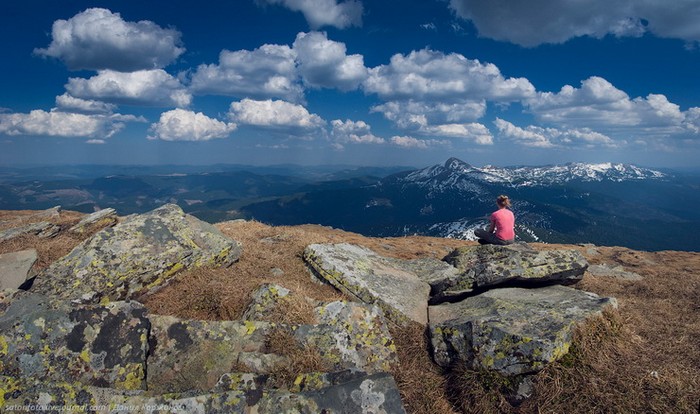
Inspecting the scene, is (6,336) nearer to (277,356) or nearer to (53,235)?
(277,356)

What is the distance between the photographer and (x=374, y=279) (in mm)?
12773

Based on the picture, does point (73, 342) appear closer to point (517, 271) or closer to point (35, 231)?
point (35, 231)

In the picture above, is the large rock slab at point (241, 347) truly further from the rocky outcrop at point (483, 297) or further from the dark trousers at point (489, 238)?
the dark trousers at point (489, 238)

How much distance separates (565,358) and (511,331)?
1195 mm

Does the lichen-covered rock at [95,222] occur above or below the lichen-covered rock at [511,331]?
above

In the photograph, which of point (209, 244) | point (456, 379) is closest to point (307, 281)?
point (209, 244)

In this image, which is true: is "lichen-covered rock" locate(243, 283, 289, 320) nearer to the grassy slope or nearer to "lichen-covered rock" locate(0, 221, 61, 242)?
the grassy slope

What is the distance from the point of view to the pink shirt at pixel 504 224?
56.6ft

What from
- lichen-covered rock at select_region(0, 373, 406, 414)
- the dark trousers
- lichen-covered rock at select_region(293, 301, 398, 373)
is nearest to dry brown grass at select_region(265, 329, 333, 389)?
lichen-covered rock at select_region(293, 301, 398, 373)

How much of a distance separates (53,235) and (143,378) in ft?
39.4

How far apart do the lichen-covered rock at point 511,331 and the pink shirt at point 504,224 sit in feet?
20.3

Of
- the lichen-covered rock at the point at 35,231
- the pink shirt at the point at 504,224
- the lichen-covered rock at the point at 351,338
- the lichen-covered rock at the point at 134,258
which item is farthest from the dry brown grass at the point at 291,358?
the lichen-covered rock at the point at 35,231

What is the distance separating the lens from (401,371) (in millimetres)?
8539

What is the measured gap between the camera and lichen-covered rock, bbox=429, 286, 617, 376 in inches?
317
